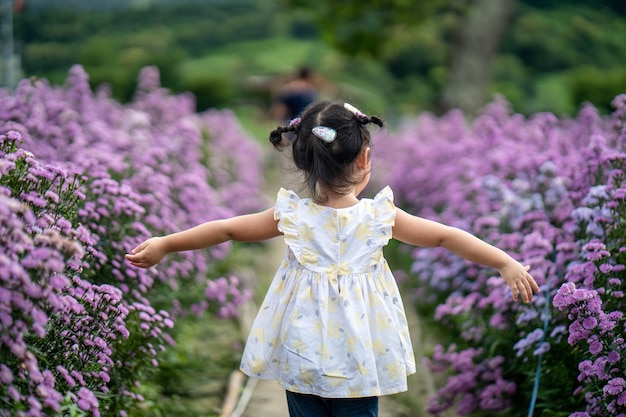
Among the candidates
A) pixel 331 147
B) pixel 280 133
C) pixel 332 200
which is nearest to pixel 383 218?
pixel 332 200

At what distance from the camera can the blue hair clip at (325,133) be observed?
8.48 feet

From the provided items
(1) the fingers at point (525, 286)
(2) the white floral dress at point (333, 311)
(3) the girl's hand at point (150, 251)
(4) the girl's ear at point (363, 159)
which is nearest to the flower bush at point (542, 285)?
(1) the fingers at point (525, 286)

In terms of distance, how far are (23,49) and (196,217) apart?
6.20 meters

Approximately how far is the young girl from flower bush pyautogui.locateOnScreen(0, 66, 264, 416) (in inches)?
13.4

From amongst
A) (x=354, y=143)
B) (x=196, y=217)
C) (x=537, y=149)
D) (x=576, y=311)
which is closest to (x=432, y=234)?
(x=354, y=143)

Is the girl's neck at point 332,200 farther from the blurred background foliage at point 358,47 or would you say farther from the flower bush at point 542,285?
the flower bush at point 542,285

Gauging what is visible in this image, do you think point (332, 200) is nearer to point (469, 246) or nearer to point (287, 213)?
point (287, 213)

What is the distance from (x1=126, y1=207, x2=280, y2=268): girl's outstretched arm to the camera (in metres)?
2.70

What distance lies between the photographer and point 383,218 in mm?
2637

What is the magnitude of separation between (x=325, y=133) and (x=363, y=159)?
0.18 meters

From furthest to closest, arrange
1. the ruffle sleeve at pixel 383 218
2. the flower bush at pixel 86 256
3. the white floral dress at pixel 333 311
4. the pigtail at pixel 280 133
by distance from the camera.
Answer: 1. the pigtail at pixel 280 133
2. the ruffle sleeve at pixel 383 218
3. the white floral dress at pixel 333 311
4. the flower bush at pixel 86 256

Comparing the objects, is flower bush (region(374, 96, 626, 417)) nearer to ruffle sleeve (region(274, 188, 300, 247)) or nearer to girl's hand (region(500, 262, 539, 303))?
girl's hand (region(500, 262, 539, 303))

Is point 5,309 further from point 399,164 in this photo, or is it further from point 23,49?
point 23,49

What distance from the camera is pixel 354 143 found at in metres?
2.65
